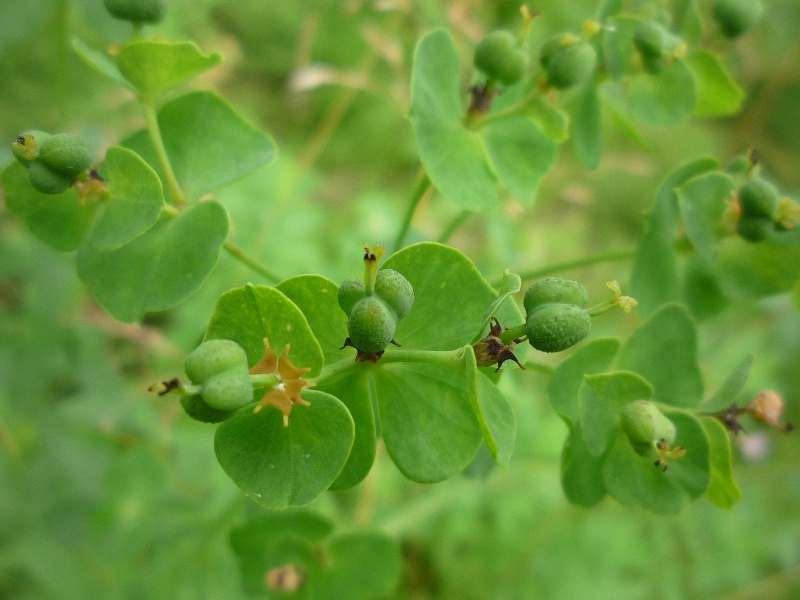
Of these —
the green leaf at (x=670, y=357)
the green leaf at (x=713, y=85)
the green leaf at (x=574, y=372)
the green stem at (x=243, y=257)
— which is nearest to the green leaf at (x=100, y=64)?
the green stem at (x=243, y=257)

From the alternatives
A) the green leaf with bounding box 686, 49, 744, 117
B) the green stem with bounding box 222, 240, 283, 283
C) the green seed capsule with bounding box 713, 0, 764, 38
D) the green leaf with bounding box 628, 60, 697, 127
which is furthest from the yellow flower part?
the green seed capsule with bounding box 713, 0, 764, 38

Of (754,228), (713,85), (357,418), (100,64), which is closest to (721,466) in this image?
(754,228)

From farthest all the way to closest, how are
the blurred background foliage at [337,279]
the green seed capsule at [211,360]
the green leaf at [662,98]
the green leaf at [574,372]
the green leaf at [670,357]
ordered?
the blurred background foliage at [337,279] → the green leaf at [662,98] → the green leaf at [670,357] → the green leaf at [574,372] → the green seed capsule at [211,360]

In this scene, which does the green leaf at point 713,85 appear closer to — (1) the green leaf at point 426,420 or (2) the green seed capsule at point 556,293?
(2) the green seed capsule at point 556,293

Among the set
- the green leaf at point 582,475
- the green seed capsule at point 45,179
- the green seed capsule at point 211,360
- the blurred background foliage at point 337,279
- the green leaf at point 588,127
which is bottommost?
the blurred background foliage at point 337,279

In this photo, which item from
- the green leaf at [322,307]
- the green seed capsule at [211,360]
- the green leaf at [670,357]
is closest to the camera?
the green seed capsule at [211,360]

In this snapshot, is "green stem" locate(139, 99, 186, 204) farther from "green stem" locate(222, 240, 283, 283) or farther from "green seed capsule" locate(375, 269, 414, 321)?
"green seed capsule" locate(375, 269, 414, 321)

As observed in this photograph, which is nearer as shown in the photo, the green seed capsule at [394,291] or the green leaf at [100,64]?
the green seed capsule at [394,291]
